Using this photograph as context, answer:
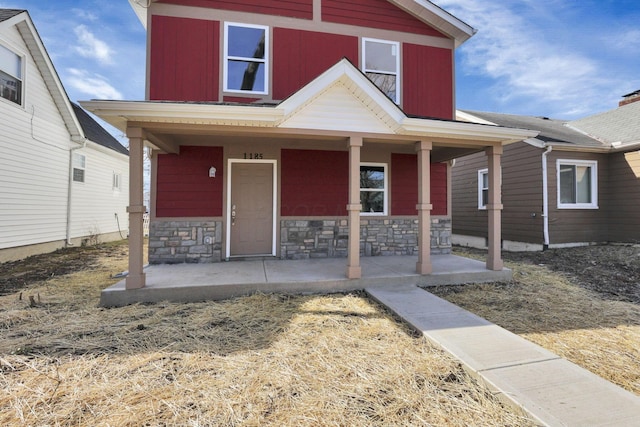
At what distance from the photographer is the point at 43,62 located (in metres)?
8.30

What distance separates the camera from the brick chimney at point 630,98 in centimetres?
1196

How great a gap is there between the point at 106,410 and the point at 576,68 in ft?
69.9

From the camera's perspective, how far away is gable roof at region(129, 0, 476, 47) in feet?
23.6

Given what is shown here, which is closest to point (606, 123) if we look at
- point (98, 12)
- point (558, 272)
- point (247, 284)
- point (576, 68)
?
point (576, 68)

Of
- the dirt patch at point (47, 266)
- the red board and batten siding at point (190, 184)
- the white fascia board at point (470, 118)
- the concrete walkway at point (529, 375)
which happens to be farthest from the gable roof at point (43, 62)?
the white fascia board at point (470, 118)

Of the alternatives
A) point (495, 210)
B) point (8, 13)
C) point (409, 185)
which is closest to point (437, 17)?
point (409, 185)

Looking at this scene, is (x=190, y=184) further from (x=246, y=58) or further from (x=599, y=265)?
(x=599, y=265)

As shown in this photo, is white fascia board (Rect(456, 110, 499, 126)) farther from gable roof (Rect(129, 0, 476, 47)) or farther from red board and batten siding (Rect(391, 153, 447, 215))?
red board and batten siding (Rect(391, 153, 447, 215))

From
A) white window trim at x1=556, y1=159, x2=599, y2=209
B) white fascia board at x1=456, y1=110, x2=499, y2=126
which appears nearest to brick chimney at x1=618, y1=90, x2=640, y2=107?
white window trim at x1=556, y1=159, x2=599, y2=209

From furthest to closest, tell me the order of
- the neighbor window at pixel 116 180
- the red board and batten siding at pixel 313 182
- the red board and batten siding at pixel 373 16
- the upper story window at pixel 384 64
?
the neighbor window at pixel 116 180 → the upper story window at pixel 384 64 → the red board and batten siding at pixel 373 16 → the red board and batten siding at pixel 313 182

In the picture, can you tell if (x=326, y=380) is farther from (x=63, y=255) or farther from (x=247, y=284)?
(x=63, y=255)

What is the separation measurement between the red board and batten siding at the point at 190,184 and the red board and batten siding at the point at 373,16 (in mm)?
4099

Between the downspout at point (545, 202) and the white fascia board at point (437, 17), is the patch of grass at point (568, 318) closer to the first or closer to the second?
the downspout at point (545, 202)

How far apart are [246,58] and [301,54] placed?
1217mm
